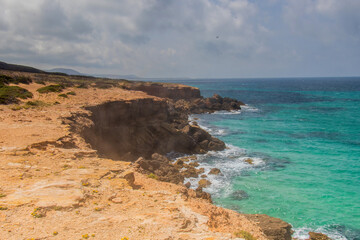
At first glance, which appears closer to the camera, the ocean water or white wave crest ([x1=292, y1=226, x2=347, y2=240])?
white wave crest ([x1=292, y1=226, x2=347, y2=240])

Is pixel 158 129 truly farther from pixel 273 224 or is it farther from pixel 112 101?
pixel 273 224

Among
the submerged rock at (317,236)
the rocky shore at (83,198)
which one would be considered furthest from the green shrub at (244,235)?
the submerged rock at (317,236)

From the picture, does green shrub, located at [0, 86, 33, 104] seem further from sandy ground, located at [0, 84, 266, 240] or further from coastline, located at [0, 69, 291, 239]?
sandy ground, located at [0, 84, 266, 240]

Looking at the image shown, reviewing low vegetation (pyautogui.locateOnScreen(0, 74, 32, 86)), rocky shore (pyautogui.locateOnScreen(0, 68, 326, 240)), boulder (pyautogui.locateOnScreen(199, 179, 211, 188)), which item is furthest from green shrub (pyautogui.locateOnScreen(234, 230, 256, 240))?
low vegetation (pyautogui.locateOnScreen(0, 74, 32, 86))

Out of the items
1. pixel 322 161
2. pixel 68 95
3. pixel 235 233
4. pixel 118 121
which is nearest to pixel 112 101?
pixel 118 121

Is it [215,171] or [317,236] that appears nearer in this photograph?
[317,236]

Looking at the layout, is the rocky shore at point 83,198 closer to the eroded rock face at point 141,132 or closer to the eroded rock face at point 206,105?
the eroded rock face at point 141,132

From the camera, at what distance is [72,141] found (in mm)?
14719

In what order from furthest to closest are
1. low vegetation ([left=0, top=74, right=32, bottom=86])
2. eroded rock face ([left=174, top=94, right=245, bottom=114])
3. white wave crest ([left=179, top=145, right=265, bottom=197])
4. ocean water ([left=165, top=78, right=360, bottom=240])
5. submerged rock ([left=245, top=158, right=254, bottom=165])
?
eroded rock face ([left=174, top=94, right=245, bottom=114]), low vegetation ([left=0, top=74, right=32, bottom=86]), submerged rock ([left=245, top=158, right=254, bottom=165]), white wave crest ([left=179, top=145, right=265, bottom=197]), ocean water ([left=165, top=78, right=360, bottom=240])

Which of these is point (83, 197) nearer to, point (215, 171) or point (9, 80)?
point (215, 171)

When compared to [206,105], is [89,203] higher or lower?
higher

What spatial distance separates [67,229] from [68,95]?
26.0 meters

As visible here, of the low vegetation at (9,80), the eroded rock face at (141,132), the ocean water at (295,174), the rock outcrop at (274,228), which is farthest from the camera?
the low vegetation at (9,80)

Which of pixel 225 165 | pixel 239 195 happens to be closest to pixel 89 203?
pixel 239 195
